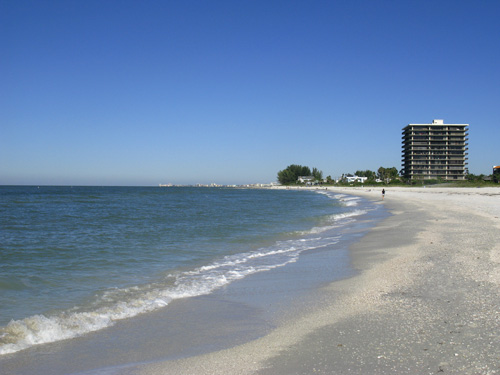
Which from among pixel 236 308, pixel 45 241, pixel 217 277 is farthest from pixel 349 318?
pixel 45 241

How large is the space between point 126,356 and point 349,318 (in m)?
3.24

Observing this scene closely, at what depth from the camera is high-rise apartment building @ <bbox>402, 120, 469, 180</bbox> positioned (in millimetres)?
138125

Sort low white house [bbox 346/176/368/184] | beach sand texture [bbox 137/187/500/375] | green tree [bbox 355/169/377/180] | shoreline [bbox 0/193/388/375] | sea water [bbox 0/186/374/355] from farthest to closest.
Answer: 1. low white house [bbox 346/176/368/184]
2. green tree [bbox 355/169/377/180]
3. sea water [bbox 0/186/374/355]
4. shoreline [bbox 0/193/388/375]
5. beach sand texture [bbox 137/187/500/375]

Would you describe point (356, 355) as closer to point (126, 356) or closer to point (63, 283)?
point (126, 356)

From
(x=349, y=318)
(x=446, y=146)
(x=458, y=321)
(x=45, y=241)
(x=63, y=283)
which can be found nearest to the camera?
(x=458, y=321)

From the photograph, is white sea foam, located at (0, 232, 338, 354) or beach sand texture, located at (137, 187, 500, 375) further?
white sea foam, located at (0, 232, 338, 354)

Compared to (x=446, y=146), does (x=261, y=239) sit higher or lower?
lower

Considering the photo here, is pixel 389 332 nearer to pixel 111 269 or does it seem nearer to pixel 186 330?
pixel 186 330

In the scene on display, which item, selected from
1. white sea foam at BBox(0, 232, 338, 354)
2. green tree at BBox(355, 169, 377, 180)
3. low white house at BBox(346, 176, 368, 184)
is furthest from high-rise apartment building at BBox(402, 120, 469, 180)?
white sea foam at BBox(0, 232, 338, 354)

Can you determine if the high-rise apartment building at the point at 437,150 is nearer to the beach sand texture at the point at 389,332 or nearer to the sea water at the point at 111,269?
the sea water at the point at 111,269

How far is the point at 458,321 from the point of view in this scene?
17.3ft

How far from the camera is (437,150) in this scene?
140 metres

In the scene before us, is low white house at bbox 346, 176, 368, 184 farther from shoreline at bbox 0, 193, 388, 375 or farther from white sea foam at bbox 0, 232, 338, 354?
shoreline at bbox 0, 193, 388, 375

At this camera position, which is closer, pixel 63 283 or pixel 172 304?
pixel 172 304
